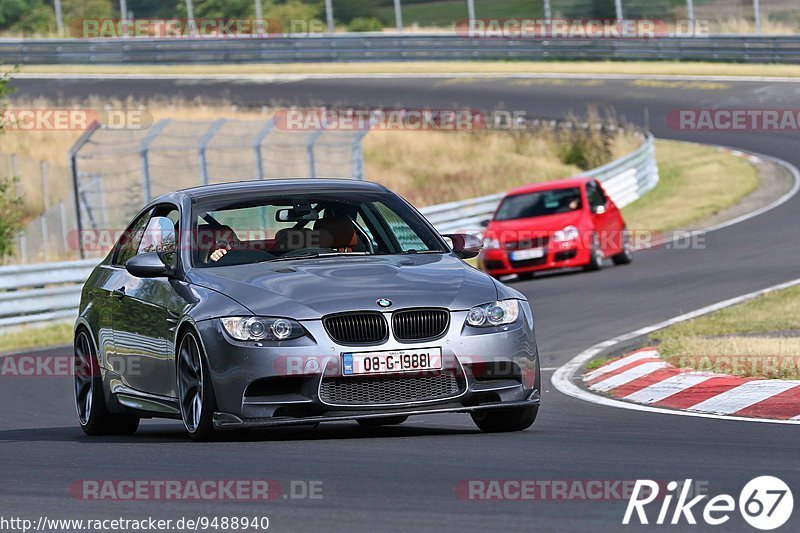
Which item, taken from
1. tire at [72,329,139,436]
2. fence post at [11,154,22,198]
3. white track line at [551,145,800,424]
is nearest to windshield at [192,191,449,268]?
tire at [72,329,139,436]

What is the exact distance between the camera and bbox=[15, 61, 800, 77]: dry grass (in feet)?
148

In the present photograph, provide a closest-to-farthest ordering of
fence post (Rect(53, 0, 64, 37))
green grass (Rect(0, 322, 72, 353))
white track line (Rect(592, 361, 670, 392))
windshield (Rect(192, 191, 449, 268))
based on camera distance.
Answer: windshield (Rect(192, 191, 449, 268)) < white track line (Rect(592, 361, 670, 392)) < green grass (Rect(0, 322, 72, 353)) < fence post (Rect(53, 0, 64, 37))

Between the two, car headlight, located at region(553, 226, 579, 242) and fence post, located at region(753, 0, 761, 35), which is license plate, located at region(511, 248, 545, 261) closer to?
car headlight, located at region(553, 226, 579, 242)

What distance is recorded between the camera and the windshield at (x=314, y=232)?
30.8ft

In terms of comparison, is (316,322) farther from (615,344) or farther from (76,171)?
(76,171)

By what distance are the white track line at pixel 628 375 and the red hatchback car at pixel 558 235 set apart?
10.3 metres

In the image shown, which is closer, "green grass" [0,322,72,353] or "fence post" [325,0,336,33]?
"green grass" [0,322,72,353]

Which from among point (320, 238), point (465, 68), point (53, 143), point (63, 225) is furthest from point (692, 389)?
point (465, 68)

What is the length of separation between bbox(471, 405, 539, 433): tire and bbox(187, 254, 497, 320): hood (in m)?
0.72

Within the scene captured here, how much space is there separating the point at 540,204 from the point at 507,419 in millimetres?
15259

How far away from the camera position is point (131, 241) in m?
10.6

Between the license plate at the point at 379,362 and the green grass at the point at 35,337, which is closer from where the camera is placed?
the license plate at the point at 379,362

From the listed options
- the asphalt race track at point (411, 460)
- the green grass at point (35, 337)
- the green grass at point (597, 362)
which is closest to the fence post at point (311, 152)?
the green grass at point (35, 337)

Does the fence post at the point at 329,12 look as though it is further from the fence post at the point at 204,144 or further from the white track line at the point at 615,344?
the white track line at the point at 615,344
